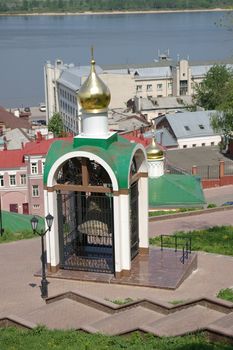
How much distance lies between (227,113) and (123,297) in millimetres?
27815

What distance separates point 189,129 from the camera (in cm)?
4344

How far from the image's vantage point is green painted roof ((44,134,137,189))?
12578mm

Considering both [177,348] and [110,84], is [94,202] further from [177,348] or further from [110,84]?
[110,84]

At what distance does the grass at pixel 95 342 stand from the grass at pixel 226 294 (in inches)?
95.1

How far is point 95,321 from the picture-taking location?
423 inches

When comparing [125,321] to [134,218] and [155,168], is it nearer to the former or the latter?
[134,218]

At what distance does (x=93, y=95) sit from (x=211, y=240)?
5.46 meters

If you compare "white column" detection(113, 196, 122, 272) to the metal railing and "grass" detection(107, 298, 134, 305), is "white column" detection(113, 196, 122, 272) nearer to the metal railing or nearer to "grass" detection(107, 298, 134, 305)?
"grass" detection(107, 298, 134, 305)

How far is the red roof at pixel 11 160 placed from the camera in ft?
108

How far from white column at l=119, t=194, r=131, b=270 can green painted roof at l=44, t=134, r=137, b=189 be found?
31 centimetres

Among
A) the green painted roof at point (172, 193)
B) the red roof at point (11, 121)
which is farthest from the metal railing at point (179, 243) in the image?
the red roof at point (11, 121)

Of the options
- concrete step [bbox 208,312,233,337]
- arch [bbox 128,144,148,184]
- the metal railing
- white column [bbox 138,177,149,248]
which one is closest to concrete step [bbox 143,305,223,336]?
concrete step [bbox 208,312,233,337]

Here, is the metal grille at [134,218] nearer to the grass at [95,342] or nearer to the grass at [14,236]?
the grass at [95,342]

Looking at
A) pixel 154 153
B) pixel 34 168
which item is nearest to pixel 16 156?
pixel 34 168
